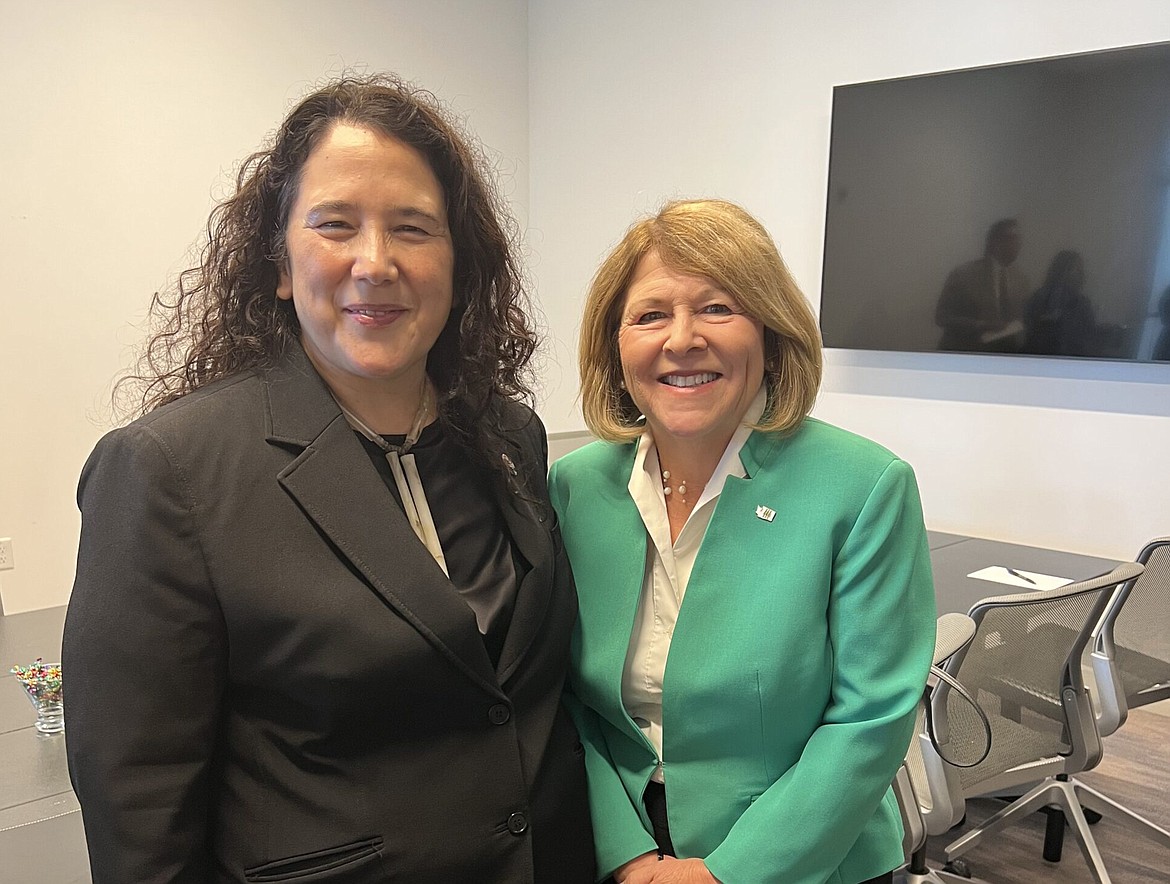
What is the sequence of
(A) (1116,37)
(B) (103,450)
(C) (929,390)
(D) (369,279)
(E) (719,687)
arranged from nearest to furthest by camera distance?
(B) (103,450) < (D) (369,279) < (E) (719,687) < (A) (1116,37) < (C) (929,390)

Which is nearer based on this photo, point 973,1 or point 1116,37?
point 1116,37

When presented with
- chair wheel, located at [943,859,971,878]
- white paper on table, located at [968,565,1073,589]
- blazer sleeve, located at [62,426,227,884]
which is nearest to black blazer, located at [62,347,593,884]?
blazer sleeve, located at [62,426,227,884]

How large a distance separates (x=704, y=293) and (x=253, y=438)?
61cm

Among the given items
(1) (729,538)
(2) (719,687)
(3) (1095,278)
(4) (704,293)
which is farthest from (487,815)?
(3) (1095,278)

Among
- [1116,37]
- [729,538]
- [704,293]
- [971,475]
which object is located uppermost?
[1116,37]

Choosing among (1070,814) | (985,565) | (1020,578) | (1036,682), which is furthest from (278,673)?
(985,565)

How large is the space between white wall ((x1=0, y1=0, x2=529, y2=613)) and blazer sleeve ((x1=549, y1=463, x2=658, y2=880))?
3246mm

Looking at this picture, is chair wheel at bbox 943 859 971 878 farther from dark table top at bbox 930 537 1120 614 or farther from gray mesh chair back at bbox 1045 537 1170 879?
dark table top at bbox 930 537 1120 614

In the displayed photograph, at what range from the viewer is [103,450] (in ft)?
3.47

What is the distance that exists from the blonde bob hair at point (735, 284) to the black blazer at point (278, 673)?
16.9 inches

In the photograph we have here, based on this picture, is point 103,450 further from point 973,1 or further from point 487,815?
point 973,1

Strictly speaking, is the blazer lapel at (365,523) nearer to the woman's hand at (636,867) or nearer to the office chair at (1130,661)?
the woman's hand at (636,867)

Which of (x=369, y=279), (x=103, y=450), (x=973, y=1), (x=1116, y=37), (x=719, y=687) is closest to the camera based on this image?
(x=103, y=450)

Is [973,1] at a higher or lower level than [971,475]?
higher
